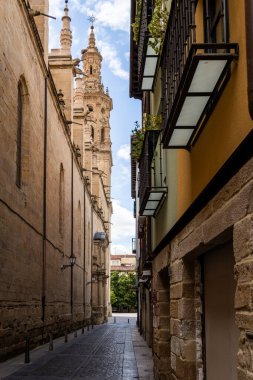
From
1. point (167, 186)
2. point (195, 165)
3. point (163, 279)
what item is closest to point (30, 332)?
point (163, 279)

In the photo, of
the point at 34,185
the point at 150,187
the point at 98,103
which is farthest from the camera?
the point at 98,103

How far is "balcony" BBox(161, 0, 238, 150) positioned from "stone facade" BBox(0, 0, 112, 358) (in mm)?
10459

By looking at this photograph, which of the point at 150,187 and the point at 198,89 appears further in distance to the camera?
the point at 150,187

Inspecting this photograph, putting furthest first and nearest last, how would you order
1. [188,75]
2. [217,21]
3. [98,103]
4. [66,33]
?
[98,103] < [66,33] < [217,21] < [188,75]

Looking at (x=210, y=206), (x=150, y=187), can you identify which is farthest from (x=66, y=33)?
(x=210, y=206)

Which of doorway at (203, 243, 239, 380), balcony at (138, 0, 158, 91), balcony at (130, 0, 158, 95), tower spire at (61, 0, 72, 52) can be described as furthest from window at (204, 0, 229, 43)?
tower spire at (61, 0, 72, 52)

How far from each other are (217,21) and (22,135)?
52.7ft

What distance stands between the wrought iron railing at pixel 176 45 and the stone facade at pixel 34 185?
1002cm

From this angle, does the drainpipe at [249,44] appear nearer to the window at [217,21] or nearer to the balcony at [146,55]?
the window at [217,21]

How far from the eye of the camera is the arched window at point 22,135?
19984 millimetres

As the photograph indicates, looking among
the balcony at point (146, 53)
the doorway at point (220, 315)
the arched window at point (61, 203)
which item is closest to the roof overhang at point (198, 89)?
the doorway at point (220, 315)

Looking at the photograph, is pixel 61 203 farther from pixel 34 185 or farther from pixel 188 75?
pixel 188 75

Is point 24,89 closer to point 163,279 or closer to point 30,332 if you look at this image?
point 30,332

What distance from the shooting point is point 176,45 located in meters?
6.01
